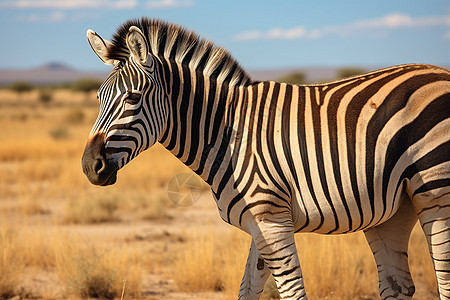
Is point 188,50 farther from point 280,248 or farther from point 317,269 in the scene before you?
point 317,269

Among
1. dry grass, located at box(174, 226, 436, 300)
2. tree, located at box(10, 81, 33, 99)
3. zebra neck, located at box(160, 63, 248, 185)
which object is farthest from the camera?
tree, located at box(10, 81, 33, 99)

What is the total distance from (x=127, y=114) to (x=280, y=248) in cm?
137

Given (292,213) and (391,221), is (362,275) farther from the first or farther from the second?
(292,213)

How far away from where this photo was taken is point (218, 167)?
12.8 feet

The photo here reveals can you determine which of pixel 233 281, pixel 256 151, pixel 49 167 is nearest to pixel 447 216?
pixel 256 151

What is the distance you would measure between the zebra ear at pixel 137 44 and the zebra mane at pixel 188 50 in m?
0.24

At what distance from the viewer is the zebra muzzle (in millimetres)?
3521

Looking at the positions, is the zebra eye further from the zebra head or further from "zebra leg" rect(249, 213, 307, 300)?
"zebra leg" rect(249, 213, 307, 300)

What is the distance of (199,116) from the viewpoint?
399cm

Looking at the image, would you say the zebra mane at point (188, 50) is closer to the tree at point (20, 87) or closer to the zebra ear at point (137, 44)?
the zebra ear at point (137, 44)

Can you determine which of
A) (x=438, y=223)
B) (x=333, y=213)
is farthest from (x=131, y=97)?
(x=438, y=223)

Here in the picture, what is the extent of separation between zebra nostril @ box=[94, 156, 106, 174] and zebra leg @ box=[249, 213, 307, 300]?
3.55 feet

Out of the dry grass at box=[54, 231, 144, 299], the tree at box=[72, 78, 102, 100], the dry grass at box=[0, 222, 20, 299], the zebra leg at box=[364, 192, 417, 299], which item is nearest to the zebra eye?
the zebra leg at box=[364, 192, 417, 299]

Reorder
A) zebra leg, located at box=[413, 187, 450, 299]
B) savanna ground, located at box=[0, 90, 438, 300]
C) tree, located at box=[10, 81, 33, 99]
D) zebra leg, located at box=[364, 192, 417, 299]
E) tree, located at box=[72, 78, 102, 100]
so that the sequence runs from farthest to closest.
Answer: tree, located at box=[10, 81, 33, 99] < tree, located at box=[72, 78, 102, 100] < savanna ground, located at box=[0, 90, 438, 300] < zebra leg, located at box=[364, 192, 417, 299] < zebra leg, located at box=[413, 187, 450, 299]
